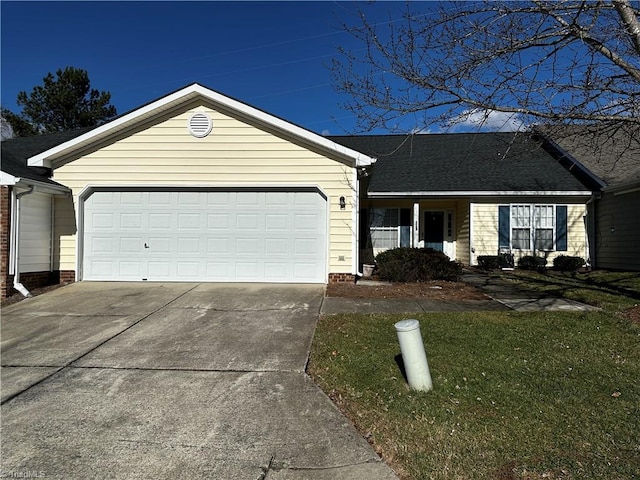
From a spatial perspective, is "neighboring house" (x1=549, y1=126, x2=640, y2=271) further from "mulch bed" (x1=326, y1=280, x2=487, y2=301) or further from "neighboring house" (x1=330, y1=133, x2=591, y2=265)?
"mulch bed" (x1=326, y1=280, x2=487, y2=301)

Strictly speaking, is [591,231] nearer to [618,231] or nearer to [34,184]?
[618,231]

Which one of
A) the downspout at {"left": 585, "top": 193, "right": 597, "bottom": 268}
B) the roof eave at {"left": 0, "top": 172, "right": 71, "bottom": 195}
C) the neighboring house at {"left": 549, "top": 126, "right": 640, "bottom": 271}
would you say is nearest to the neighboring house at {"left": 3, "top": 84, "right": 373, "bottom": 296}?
the roof eave at {"left": 0, "top": 172, "right": 71, "bottom": 195}

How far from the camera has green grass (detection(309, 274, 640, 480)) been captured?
3.12 meters

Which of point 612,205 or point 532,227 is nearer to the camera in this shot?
→ point 612,205

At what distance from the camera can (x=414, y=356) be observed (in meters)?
4.22

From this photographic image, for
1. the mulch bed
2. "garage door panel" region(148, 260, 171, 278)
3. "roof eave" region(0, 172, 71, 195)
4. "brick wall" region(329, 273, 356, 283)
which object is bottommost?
the mulch bed

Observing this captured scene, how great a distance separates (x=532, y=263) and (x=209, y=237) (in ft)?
34.0

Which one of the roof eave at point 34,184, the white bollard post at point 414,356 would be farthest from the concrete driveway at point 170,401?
the roof eave at point 34,184

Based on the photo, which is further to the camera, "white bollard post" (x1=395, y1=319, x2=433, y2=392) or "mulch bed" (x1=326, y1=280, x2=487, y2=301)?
"mulch bed" (x1=326, y1=280, x2=487, y2=301)

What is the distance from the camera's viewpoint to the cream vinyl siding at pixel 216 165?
10656mm

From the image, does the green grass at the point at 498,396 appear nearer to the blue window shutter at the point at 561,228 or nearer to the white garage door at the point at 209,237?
the white garage door at the point at 209,237

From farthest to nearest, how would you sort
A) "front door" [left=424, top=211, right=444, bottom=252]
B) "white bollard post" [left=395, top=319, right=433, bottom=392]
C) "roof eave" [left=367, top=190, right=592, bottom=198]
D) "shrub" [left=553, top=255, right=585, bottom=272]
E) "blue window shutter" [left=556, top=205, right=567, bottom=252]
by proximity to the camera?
"front door" [left=424, top=211, right=444, bottom=252] < "blue window shutter" [left=556, top=205, right=567, bottom=252] < "roof eave" [left=367, top=190, right=592, bottom=198] < "shrub" [left=553, top=255, right=585, bottom=272] < "white bollard post" [left=395, top=319, right=433, bottom=392]

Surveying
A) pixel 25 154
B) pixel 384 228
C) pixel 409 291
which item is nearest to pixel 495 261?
pixel 384 228

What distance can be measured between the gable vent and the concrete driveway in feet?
16.7
